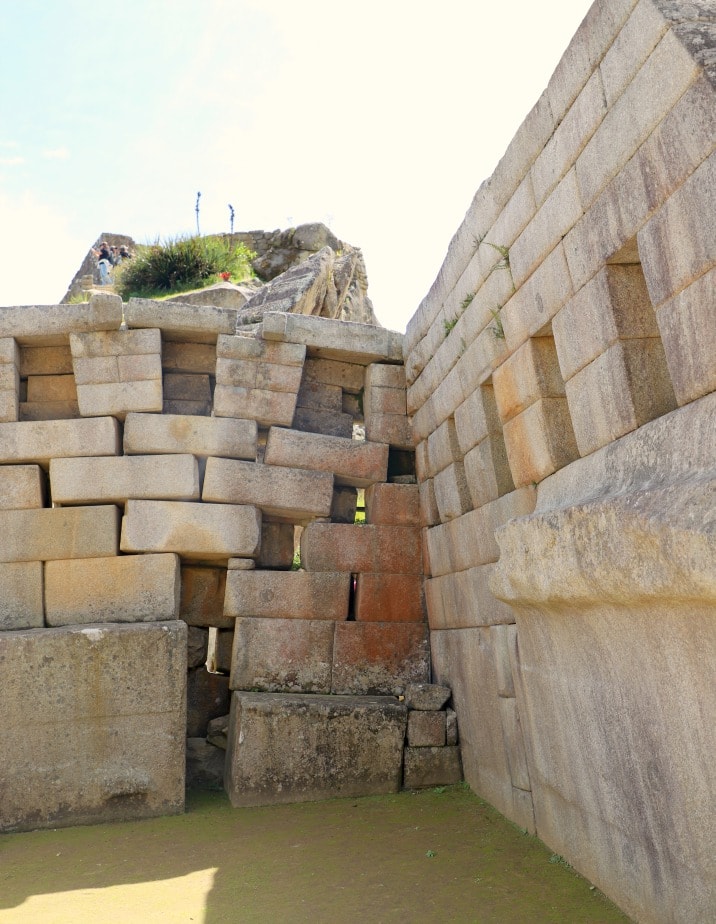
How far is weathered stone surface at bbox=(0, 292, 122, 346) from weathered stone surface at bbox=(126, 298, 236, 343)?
0.55ft

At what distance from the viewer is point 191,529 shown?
687 cm

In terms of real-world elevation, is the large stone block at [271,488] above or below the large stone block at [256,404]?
below

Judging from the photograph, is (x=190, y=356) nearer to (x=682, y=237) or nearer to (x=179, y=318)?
(x=179, y=318)

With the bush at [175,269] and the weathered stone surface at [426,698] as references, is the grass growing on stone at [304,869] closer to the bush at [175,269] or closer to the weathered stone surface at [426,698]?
the weathered stone surface at [426,698]

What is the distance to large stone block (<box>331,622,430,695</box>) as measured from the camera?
22.7 ft

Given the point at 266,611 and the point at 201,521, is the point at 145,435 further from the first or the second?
the point at 266,611

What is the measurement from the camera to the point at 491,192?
507 centimetres

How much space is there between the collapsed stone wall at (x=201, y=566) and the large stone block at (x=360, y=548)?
0.02 m

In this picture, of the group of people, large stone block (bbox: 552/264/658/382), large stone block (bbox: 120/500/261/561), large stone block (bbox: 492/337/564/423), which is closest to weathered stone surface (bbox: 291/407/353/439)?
large stone block (bbox: 120/500/261/561)

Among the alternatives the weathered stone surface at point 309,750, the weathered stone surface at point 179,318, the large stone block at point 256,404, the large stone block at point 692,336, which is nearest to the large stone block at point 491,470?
the weathered stone surface at point 309,750

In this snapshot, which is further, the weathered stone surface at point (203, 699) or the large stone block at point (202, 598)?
the large stone block at point (202, 598)

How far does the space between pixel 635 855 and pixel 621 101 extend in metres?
3.24

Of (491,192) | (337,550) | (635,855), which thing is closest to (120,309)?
(337,550)

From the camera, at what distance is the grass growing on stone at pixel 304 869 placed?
→ 4277mm
